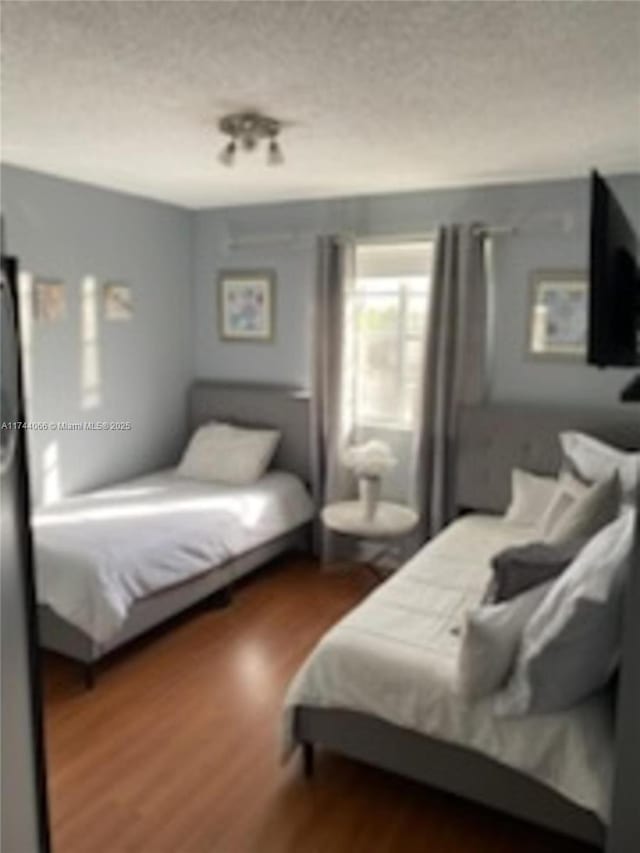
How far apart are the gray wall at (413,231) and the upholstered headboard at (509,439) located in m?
0.13

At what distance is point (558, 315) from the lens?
3.58 m

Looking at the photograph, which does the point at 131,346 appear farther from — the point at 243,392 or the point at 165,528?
the point at 165,528

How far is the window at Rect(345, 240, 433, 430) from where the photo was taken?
157 inches

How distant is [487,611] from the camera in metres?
1.87

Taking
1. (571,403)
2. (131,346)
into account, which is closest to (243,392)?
(131,346)

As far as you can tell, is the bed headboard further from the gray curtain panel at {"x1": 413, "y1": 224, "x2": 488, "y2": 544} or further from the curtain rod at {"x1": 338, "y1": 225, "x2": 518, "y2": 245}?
the curtain rod at {"x1": 338, "y1": 225, "x2": 518, "y2": 245}

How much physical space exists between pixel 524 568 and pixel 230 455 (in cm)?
256

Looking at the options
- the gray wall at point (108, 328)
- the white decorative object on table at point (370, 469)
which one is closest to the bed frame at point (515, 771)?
the white decorative object on table at point (370, 469)

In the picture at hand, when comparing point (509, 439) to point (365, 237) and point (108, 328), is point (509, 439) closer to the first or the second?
point (365, 237)

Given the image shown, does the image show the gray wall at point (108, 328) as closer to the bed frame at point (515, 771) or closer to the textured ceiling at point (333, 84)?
the textured ceiling at point (333, 84)

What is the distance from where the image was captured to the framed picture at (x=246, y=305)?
4434 millimetres

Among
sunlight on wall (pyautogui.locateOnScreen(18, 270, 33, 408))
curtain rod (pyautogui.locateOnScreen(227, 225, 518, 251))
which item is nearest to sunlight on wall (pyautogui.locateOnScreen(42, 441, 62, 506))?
sunlight on wall (pyautogui.locateOnScreen(18, 270, 33, 408))

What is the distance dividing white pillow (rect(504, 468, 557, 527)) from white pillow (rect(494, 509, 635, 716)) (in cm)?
156

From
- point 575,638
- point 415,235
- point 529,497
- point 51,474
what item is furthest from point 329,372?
point 575,638
